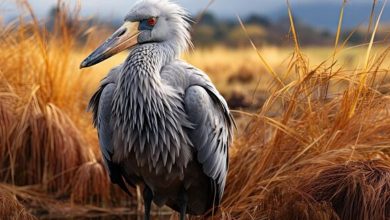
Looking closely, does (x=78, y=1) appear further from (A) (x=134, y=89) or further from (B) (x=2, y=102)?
(A) (x=134, y=89)

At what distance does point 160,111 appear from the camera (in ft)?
16.5

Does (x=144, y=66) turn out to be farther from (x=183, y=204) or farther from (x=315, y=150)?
(x=315, y=150)

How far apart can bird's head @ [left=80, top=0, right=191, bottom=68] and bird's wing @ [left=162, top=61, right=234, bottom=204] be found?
7.6 inches

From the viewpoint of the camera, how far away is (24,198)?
707cm

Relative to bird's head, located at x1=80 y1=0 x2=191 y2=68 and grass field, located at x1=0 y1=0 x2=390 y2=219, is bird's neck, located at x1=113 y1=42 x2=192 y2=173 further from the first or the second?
grass field, located at x1=0 y1=0 x2=390 y2=219

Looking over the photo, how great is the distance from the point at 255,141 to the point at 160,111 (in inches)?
56.3

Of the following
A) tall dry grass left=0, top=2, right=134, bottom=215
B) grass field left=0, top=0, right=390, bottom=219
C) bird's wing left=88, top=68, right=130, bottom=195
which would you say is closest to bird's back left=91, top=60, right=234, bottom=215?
bird's wing left=88, top=68, right=130, bottom=195

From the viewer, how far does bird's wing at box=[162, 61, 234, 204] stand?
506 cm

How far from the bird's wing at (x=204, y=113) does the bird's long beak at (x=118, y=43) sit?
279mm

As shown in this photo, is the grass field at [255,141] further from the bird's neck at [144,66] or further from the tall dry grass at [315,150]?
the bird's neck at [144,66]

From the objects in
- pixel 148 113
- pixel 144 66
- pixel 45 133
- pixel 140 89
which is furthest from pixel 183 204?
pixel 45 133

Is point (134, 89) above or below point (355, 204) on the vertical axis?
above

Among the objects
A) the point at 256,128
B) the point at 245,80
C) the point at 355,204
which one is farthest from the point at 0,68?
the point at 245,80

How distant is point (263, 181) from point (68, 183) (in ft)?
7.55
